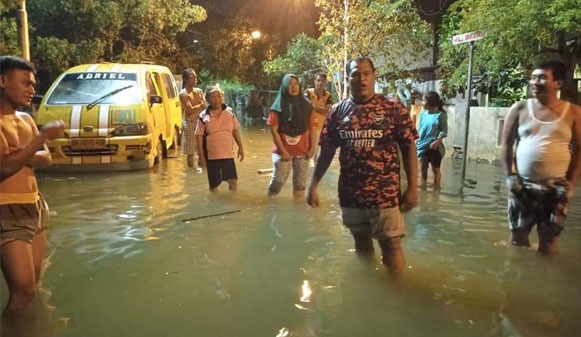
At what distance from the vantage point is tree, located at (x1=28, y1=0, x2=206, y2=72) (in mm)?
17266

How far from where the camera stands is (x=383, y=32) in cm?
1709

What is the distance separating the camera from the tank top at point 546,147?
4531 mm

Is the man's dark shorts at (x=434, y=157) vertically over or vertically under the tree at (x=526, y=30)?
under

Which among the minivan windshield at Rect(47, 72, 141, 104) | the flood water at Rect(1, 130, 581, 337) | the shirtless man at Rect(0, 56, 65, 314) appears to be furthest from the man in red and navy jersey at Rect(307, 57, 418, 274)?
the minivan windshield at Rect(47, 72, 141, 104)

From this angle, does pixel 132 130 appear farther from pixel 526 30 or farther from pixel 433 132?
pixel 526 30

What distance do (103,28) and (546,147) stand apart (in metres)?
16.8

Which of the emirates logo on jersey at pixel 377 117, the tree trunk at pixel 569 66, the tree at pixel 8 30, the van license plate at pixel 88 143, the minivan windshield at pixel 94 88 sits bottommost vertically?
the van license plate at pixel 88 143

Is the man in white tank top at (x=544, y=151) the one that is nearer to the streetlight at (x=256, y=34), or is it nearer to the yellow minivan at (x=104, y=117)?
the yellow minivan at (x=104, y=117)

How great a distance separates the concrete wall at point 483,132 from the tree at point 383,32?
4.85 metres

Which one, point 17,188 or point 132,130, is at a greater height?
point 132,130


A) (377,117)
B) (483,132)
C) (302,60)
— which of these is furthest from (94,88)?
(302,60)

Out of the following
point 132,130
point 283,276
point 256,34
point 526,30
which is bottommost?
point 283,276

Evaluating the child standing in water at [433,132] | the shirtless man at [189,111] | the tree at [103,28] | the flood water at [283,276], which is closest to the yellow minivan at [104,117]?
the shirtless man at [189,111]

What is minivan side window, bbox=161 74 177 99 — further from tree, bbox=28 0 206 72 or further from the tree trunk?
the tree trunk
